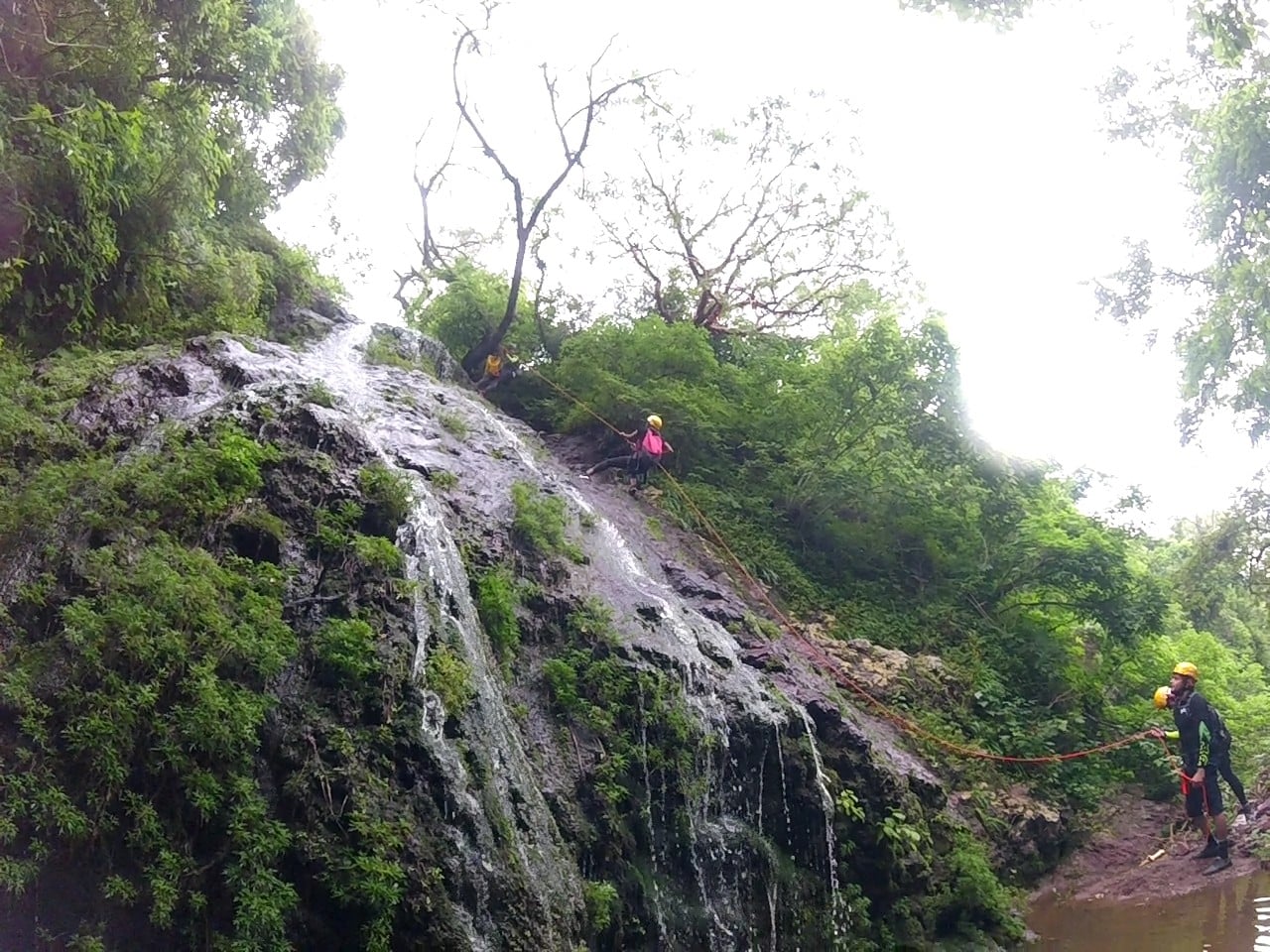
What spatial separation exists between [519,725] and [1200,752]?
242 inches

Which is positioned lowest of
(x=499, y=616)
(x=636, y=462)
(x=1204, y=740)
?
(x=499, y=616)

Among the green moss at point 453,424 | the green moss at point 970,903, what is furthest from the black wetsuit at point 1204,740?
the green moss at point 453,424

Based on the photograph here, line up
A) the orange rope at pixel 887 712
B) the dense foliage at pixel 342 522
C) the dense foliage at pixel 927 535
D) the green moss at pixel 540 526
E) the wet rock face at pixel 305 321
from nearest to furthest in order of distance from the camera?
the dense foliage at pixel 342 522 → the green moss at pixel 540 526 → the orange rope at pixel 887 712 → the dense foliage at pixel 927 535 → the wet rock face at pixel 305 321

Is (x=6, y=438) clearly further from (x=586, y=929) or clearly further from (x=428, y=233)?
(x=428, y=233)

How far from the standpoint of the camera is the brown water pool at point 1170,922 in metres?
6.80

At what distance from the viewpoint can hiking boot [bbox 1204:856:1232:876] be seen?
9023 millimetres

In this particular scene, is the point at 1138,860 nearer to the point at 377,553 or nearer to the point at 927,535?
the point at 927,535

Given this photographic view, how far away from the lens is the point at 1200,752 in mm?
8664

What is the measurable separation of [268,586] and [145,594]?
769mm

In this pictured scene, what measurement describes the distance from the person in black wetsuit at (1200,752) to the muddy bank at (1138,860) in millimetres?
302

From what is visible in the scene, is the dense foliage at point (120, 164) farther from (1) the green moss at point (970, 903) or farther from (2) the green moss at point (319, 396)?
(1) the green moss at point (970, 903)

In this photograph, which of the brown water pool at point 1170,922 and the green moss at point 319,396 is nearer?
the brown water pool at point 1170,922

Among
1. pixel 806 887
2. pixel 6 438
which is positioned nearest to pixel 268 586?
pixel 6 438

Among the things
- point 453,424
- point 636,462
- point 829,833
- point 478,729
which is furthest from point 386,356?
point 829,833
